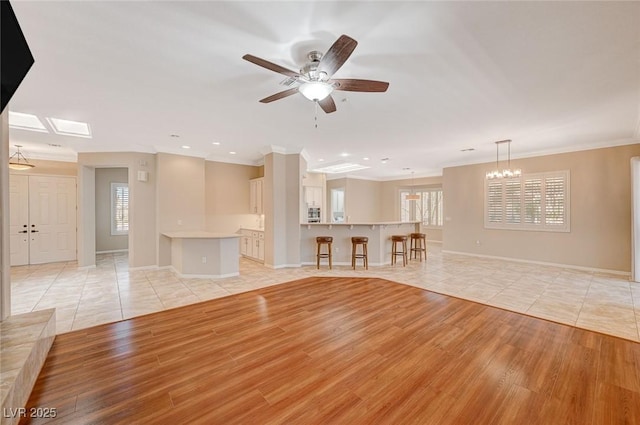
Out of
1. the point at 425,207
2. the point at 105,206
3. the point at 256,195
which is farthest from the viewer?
the point at 425,207

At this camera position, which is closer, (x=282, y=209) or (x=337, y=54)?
(x=337, y=54)

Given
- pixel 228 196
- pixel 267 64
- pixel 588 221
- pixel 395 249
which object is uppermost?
pixel 267 64

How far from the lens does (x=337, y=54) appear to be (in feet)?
6.61

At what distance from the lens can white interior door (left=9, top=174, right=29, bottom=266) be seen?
21.3ft

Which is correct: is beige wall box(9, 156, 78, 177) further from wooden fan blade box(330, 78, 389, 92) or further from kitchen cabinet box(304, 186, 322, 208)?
wooden fan blade box(330, 78, 389, 92)

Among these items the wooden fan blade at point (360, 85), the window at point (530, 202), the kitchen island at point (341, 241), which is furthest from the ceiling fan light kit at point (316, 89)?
the window at point (530, 202)

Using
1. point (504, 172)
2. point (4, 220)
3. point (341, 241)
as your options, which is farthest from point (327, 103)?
point (504, 172)

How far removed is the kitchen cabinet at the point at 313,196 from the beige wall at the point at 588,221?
17.7ft

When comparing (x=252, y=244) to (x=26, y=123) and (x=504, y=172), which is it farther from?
(x=504, y=172)

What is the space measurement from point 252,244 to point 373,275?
11.4 feet

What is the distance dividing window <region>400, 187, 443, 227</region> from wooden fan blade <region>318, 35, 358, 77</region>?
10.1m

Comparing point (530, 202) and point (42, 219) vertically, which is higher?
point (530, 202)

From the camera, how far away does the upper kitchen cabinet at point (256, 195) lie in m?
7.41

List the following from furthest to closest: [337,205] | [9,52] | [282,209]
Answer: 1. [337,205]
2. [282,209]
3. [9,52]
